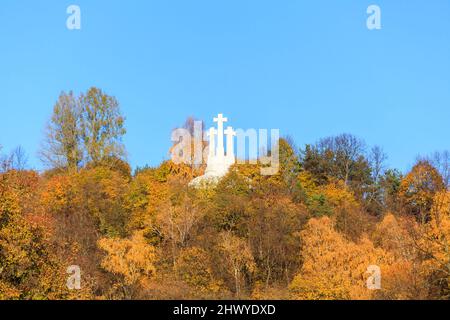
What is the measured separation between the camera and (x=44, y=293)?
2697 cm

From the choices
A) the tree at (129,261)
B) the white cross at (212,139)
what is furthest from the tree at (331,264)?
the white cross at (212,139)

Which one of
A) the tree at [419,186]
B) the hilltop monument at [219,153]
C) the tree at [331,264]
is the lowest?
the tree at [331,264]

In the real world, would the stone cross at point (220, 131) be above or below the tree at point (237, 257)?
above

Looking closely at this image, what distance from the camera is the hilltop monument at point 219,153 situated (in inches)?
2179

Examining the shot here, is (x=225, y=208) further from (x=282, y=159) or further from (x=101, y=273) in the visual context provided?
(x=282, y=159)

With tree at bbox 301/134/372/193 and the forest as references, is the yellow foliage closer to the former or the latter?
the forest

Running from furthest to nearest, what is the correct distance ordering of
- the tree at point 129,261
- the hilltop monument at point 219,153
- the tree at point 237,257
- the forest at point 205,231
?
the hilltop monument at point 219,153 → the tree at point 237,257 → the tree at point 129,261 → the forest at point 205,231

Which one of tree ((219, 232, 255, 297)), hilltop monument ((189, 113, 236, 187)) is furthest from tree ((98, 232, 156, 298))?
hilltop monument ((189, 113, 236, 187))

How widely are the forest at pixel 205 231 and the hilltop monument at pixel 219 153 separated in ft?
5.81

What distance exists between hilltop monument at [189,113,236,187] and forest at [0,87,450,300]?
5.81 feet

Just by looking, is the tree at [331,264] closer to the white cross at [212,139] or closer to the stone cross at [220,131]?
the stone cross at [220,131]

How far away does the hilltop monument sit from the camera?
2179 inches

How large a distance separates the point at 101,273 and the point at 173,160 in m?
20.6

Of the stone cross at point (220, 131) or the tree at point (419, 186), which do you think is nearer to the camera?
the tree at point (419, 186)
